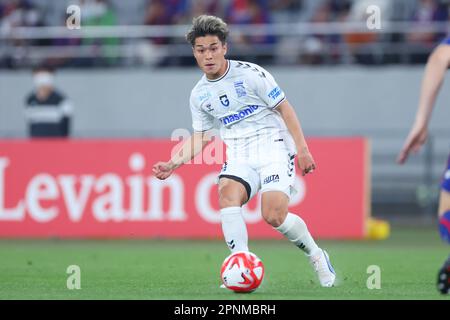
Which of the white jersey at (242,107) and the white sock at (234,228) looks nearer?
the white sock at (234,228)

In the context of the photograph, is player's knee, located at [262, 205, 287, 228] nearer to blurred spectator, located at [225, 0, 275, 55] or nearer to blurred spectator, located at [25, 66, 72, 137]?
blurred spectator, located at [25, 66, 72, 137]

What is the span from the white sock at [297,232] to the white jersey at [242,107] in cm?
66

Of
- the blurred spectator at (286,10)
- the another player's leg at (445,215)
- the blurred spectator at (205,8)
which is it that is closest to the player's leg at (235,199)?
the another player's leg at (445,215)

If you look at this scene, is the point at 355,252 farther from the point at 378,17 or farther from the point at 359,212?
the point at 378,17

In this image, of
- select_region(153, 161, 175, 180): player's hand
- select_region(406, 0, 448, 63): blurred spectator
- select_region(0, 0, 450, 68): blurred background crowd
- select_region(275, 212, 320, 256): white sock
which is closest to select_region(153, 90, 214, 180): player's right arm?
select_region(153, 161, 175, 180): player's hand

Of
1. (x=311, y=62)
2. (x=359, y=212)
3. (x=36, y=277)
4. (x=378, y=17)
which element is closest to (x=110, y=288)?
(x=36, y=277)

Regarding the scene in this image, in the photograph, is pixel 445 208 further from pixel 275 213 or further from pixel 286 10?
pixel 286 10

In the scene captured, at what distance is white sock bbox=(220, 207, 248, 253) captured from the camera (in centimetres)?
906

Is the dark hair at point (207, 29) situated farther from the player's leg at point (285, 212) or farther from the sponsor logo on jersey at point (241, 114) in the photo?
the player's leg at point (285, 212)

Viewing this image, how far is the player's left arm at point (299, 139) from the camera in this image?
8883mm

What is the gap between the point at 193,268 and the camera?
11.9 meters

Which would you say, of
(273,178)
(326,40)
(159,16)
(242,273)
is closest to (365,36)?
(326,40)

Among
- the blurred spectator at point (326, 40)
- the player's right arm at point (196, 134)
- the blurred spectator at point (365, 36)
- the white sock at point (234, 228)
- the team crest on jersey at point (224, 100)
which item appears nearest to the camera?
the white sock at point (234, 228)

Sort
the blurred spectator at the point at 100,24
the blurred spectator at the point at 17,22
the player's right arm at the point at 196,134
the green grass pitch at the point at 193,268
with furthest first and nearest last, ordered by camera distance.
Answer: the blurred spectator at the point at 17,22 < the blurred spectator at the point at 100,24 < the player's right arm at the point at 196,134 < the green grass pitch at the point at 193,268
